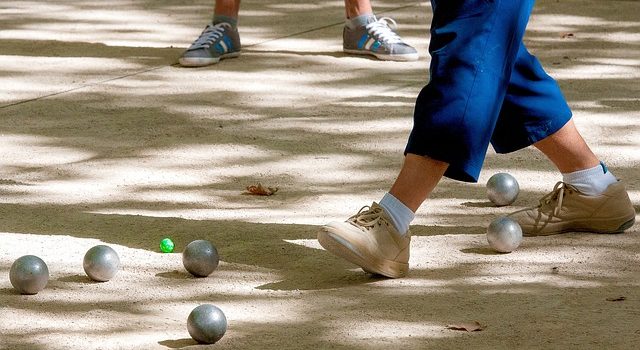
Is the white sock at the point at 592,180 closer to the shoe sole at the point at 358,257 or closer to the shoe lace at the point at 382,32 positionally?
the shoe sole at the point at 358,257

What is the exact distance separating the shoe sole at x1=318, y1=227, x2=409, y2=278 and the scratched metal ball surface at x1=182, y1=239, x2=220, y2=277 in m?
0.34

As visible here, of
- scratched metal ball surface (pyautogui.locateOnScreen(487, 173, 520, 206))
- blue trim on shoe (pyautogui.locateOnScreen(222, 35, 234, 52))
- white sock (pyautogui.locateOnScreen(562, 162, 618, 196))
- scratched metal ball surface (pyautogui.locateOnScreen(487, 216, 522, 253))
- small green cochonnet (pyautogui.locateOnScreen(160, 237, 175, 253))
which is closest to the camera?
scratched metal ball surface (pyautogui.locateOnScreen(487, 216, 522, 253))

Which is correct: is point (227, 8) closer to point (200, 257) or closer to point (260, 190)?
point (260, 190)

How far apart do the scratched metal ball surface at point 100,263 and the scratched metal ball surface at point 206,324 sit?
25.2 inches

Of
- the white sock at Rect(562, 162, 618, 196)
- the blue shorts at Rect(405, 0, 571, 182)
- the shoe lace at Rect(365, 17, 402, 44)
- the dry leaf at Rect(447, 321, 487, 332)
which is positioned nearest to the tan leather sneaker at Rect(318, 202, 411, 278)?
the blue shorts at Rect(405, 0, 571, 182)

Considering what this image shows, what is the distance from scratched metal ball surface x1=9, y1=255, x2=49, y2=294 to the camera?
3.88 metres

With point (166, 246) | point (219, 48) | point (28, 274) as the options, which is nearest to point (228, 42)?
point (219, 48)

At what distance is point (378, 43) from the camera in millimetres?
7605

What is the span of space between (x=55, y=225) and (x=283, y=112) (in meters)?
1.95

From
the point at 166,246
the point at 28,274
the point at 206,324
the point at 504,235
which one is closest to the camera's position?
the point at 206,324

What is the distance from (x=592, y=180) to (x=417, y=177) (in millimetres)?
780

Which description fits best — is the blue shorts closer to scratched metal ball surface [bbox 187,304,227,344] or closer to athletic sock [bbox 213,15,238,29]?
scratched metal ball surface [bbox 187,304,227,344]

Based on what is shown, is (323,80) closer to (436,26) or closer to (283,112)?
(283,112)

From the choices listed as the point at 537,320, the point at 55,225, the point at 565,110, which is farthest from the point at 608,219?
the point at 55,225
